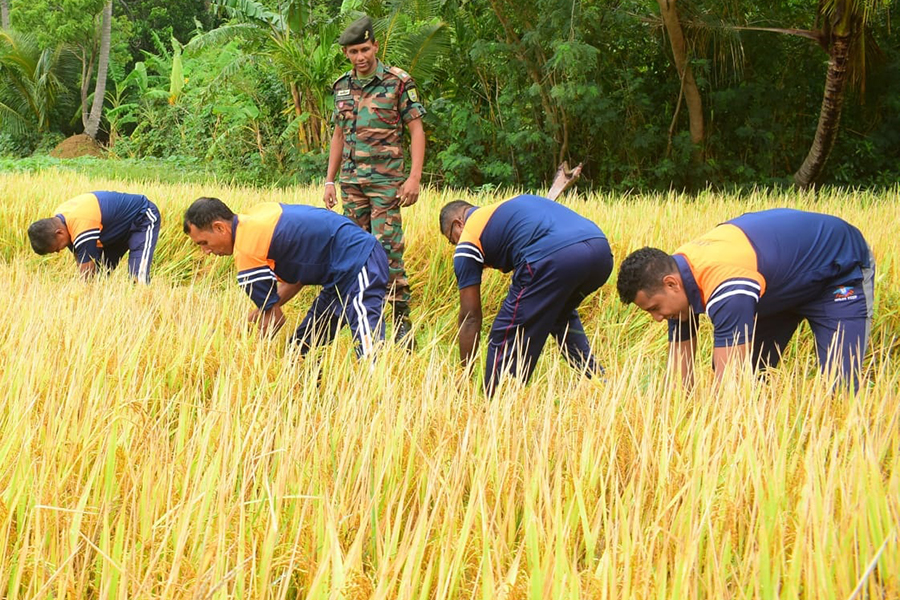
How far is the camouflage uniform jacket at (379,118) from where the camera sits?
4.86m

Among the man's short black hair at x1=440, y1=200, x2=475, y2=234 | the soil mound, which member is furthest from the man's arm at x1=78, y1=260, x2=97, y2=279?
the soil mound

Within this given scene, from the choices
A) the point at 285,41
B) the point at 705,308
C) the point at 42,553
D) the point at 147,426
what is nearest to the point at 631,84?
the point at 285,41

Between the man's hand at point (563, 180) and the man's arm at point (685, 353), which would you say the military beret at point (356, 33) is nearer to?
the man's arm at point (685, 353)

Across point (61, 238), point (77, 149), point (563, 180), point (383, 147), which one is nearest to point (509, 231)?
point (383, 147)

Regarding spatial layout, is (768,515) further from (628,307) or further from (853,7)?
(853,7)

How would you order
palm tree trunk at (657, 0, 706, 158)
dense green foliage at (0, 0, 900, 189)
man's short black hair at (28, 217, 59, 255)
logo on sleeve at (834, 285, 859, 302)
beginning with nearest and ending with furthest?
logo on sleeve at (834, 285, 859, 302) → man's short black hair at (28, 217, 59, 255) → palm tree trunk at (657, 0, 706, 158) → dense green foliage at (0, 0, 900, 189)

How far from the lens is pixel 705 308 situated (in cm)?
277

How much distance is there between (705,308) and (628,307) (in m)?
2.12

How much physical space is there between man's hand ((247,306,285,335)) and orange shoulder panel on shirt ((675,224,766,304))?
1708 millimetres

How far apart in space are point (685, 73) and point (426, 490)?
8.91 m

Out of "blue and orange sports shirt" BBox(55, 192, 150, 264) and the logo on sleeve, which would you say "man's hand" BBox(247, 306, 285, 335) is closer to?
"blue and orange sports shirt" BBox(55, 192, 150, 264)

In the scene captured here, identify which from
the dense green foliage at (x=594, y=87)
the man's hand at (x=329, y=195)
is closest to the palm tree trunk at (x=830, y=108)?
the dense green foliage at (x=594, y=87)

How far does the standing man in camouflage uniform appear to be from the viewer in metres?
4.82

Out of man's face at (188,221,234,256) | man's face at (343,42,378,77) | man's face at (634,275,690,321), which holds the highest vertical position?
man's face at (343,42,378,77)
